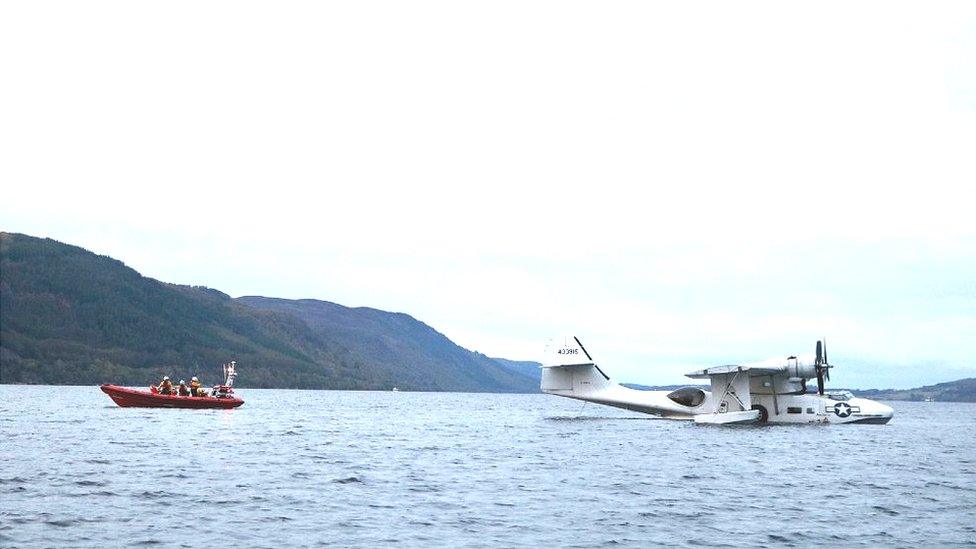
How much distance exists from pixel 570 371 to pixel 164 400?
39.0 metres

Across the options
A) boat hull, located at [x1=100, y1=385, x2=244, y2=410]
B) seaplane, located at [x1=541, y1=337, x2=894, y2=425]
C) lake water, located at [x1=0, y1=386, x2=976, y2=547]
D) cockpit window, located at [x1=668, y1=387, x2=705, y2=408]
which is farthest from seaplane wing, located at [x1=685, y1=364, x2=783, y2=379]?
boat hull, located at [x1=100, y1=385, x2=244, y2=410]

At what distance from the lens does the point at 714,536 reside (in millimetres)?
26609

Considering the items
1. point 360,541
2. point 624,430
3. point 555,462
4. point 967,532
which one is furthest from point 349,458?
point 624,430

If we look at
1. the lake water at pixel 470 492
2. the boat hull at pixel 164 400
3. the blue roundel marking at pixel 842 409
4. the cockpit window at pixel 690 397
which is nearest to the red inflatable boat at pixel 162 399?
the boat hull at pixel 164 400

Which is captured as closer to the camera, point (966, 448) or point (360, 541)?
point (360, 541)

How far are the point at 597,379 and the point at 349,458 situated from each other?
111 feet

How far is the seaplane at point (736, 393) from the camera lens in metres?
72.9

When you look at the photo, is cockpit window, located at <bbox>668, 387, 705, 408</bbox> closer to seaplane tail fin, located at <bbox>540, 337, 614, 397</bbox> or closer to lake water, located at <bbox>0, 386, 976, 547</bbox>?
seaplane tail fin, located at <bbox>540, 337, 614, 397</bbox>

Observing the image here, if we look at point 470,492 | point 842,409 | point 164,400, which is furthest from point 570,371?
point 470,492

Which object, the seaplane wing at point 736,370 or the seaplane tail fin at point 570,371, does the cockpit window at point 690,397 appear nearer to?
the seaplane wing at point 736,370

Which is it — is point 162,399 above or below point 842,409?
below

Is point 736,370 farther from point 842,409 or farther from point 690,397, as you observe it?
point 842,409

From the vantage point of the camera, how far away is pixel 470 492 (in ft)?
115

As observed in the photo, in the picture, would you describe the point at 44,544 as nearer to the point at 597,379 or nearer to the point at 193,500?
the point at 193,500
